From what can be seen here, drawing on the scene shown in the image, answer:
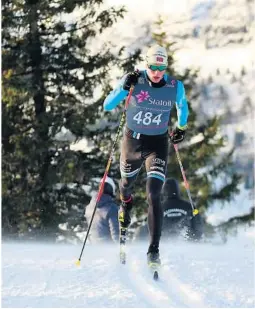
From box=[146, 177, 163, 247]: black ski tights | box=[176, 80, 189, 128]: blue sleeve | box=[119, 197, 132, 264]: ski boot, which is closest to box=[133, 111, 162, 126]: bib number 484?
box=[176, 80, 189, 128]: blue sleeve

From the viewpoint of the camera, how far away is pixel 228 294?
22.6 ft

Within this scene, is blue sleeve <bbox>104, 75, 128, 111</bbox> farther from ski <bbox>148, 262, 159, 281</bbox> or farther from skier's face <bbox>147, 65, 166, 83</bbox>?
ski <bbox>148, 262, 159, 281</bbox>

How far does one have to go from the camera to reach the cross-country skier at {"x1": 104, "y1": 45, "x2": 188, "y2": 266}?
7.11 metres

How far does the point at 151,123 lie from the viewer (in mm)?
7309

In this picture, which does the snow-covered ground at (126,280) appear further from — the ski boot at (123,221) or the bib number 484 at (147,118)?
the bib number 484 at (147,118)

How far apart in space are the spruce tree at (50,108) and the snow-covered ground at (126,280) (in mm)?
7428

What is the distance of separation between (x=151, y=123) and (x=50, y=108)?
9338 millimetres

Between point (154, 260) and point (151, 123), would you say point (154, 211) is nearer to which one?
point (154, 260)

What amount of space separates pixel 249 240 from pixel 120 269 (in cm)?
430

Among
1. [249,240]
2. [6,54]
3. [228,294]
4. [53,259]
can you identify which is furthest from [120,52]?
[228,294]

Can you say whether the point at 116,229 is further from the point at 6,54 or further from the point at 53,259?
the point at 6,54

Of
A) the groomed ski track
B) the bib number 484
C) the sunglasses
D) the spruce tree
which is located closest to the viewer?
the groomed ski track

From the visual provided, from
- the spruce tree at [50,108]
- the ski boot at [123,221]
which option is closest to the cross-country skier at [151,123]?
the ski boot at [123,221]

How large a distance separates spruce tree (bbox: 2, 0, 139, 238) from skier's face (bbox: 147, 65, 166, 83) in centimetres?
847
